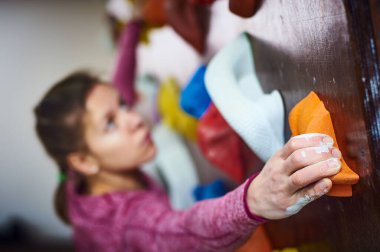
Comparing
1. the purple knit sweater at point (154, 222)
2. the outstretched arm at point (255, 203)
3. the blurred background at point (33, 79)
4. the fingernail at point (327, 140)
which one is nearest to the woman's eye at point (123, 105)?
the purple knit sweater at point (154, 222)

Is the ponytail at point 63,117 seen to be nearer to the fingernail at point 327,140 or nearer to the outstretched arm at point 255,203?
the outstretched arm at point 255,203

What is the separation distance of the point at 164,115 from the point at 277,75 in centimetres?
45

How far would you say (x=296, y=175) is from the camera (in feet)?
0.82

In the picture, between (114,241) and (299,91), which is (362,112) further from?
(114,241)

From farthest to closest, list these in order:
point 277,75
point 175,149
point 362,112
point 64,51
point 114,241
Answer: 1. point 64,51
2. point 175,149
3. point 114,241
4. point 277,75
5. point 362,112

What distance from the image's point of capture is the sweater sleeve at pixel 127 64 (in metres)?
0.81

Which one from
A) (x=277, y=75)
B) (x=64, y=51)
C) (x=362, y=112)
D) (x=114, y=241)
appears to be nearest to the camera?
(x=362, y=112)

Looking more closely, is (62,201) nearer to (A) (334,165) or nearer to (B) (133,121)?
(B) (133,121)

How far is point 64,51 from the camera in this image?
3.76 ft

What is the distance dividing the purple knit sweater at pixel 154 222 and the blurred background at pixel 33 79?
1.60ft

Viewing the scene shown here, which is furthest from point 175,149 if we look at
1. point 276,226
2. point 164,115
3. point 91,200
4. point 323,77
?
point 323,77

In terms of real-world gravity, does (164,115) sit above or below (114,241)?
above

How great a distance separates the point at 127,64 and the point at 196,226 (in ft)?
1.68

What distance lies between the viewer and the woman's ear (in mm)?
664
